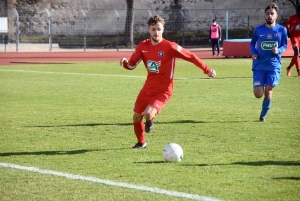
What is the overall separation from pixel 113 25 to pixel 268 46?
1455 inches

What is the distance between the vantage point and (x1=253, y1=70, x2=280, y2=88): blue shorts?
11.1 metres

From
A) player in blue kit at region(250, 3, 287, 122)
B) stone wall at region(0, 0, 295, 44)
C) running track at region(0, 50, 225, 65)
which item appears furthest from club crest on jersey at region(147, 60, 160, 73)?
stone wall at region(0, 0, 295, 44)

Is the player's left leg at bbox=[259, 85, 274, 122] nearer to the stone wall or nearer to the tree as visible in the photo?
the tree

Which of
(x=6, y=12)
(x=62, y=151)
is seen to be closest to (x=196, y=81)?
(x=62, y=151)

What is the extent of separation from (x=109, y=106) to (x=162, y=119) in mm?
2233

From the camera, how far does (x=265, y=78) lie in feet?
36.8

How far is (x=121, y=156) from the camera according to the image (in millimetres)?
8023

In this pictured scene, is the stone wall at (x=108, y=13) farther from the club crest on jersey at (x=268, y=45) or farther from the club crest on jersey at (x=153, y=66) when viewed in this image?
the club crest on jersey at (x=153, y=66)

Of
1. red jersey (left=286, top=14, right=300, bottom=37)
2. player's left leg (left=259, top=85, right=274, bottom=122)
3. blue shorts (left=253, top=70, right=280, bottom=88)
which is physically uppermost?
red jersey (left=286, top=14, right=300, bottom=37)

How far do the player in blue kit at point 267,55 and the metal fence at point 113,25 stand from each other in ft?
110

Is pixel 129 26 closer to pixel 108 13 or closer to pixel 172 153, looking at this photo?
pixel 108 13

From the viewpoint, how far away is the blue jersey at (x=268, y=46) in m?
11.2

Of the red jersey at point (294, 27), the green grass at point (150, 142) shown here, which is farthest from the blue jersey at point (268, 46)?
the red jersey at point (294, 27)

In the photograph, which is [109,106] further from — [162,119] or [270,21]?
[270,21]
